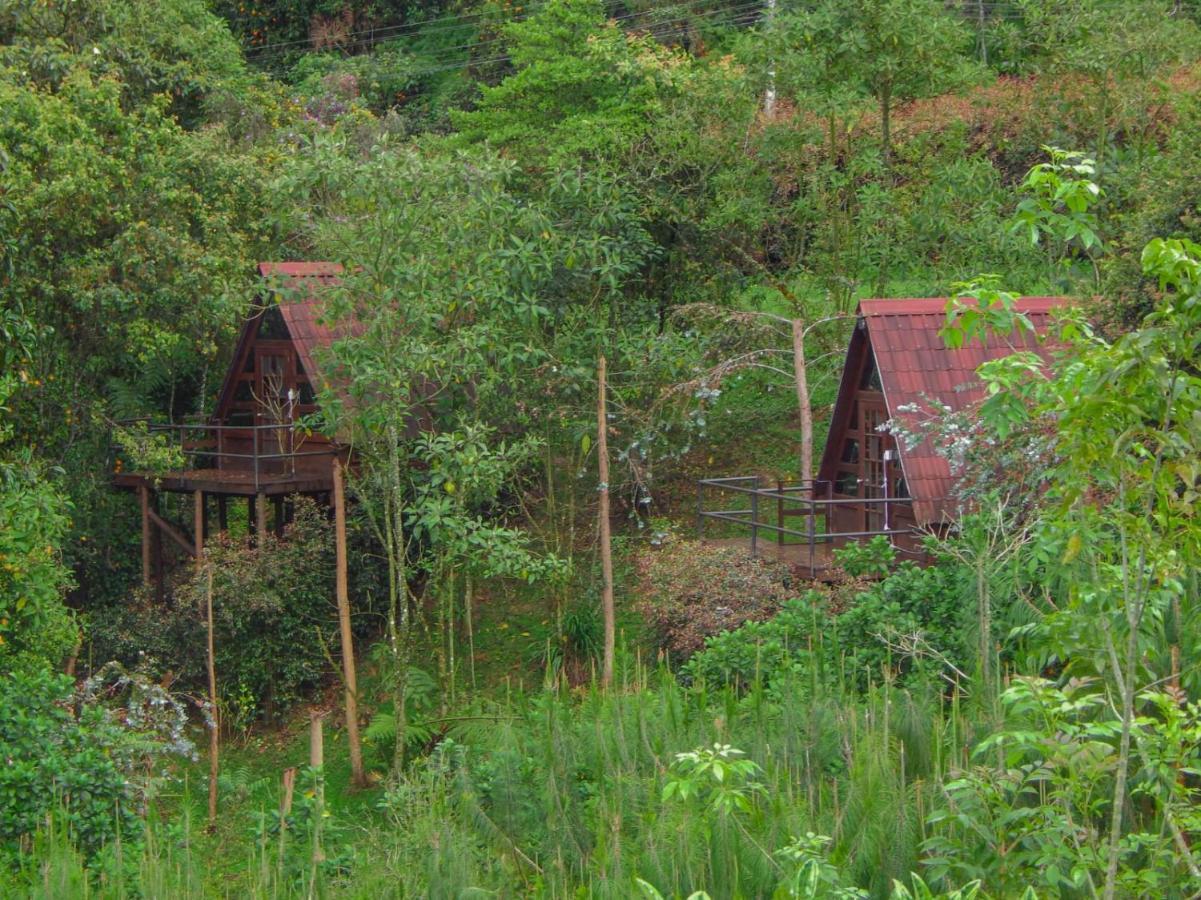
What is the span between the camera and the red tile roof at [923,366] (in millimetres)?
14633

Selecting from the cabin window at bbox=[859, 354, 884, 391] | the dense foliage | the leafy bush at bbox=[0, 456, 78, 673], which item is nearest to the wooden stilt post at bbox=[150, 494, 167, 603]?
the dense foliage

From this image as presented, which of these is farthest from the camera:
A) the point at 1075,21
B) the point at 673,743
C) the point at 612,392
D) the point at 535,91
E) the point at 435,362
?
the point at 535,91

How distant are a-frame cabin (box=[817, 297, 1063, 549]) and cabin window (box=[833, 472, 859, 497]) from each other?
0.21 ft

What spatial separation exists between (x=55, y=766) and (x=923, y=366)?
360 inches

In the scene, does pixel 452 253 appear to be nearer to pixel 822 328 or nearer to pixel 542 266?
pixel 542 266

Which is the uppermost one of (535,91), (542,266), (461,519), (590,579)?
(535,91)

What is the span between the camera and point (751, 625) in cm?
1262

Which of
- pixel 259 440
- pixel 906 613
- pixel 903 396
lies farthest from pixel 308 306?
pixel 906 613

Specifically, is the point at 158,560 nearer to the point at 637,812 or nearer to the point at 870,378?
the point at 870,378

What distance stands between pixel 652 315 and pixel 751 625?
7.16 m

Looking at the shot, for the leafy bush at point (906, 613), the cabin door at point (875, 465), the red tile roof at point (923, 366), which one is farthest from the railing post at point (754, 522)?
the leafy bush at point (906, 613)

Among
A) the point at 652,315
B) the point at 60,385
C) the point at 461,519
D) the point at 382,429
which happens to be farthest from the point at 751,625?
the point at 60,385

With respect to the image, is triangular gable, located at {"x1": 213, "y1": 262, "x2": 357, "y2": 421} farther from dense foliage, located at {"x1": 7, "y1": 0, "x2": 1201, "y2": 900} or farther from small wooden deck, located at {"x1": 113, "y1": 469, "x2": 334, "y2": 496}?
small wooden deck, located at {"x1": 113, "y1": 469, "x2": 334, "y2": 496}

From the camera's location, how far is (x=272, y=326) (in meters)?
19.7
